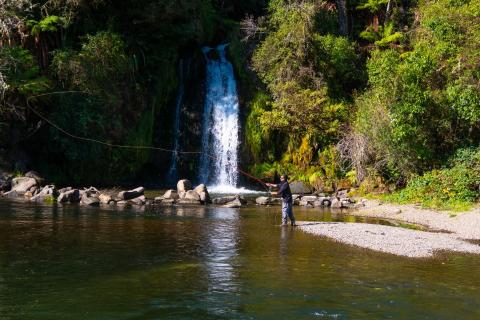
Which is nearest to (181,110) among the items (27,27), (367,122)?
(27,27)

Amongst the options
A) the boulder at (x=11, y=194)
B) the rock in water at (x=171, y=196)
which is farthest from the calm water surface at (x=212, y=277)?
the boulder at (x=11, y=194)

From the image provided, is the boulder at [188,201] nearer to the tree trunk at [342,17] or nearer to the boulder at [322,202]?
the boulder at [322,202]

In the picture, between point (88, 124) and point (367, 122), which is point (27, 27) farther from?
point (367, 122)

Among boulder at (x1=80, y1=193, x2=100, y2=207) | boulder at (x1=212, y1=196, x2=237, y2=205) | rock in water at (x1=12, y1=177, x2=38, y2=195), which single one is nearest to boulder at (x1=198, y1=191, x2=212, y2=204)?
boulder at (x1=212, y1=196, x2=237, y2=205)

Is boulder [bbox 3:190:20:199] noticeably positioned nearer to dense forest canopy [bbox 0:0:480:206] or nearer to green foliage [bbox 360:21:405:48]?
dense forest canopy [bbox 0:0:480:206]

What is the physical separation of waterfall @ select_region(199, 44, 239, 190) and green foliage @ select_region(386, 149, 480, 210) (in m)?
13.5

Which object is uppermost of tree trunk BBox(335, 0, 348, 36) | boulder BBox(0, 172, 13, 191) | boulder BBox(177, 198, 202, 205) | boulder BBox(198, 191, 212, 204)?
tree trunk BBox(335, 0, 348, 36)

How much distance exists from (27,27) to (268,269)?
2708 centimetres

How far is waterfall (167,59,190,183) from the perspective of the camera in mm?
38406

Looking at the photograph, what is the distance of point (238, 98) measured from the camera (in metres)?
39.9

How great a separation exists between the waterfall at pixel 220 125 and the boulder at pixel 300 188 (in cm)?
457

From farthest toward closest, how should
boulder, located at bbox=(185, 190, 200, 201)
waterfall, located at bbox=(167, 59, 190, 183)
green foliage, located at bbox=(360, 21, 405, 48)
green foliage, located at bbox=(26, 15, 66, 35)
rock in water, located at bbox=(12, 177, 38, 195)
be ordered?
waterfall, located at bbox=(167, 59, 190, 183)
green foliage, located at bbox=(360, 21, 405, 48)
green foliage, located at bbox=(26, 15, 66, 35)
rock in water, located at bbox=(12, 177, 38, 195)
boulder, located at bbox=(185, 190, 200, 201)

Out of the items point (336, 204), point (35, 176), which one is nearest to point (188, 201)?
point (336, 204)

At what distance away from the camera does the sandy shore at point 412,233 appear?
15.7 metres
